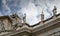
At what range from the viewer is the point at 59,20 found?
2473 centimetres

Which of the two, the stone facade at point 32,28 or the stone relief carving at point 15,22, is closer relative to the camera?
the stone facade at point 32,28

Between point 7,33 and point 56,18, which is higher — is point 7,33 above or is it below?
below

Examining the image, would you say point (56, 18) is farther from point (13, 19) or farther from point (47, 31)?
point (13, 19)

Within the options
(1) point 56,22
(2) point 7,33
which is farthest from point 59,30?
(2) point 7,33

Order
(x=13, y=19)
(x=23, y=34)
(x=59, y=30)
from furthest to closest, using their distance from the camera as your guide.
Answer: (x=13, y=19) < (x=23, y=34) < (x=59, y=30)

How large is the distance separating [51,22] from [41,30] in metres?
1.40

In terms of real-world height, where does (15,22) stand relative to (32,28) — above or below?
above

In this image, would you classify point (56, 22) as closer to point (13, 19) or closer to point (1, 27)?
point (13, 19)

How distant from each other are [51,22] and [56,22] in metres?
0.57

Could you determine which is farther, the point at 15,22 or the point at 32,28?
the point at 15,22

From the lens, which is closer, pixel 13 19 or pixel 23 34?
pixel 23 34

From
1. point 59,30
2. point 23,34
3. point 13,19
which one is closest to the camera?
point 59,30

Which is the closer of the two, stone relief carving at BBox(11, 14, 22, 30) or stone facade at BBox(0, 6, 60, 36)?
stone facade at BBox(0, 6, 60, 36)

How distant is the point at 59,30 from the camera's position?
→ 24.6 m
